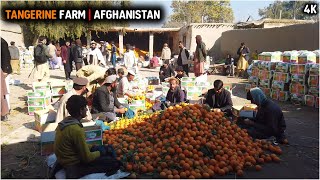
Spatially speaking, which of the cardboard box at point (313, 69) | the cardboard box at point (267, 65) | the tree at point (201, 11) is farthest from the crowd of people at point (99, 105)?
the tree at point (201, 11)

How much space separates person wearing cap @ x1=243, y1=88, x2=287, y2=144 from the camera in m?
5.39

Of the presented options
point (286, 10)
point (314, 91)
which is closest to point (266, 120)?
point (314, 91)

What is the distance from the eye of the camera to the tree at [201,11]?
144ft

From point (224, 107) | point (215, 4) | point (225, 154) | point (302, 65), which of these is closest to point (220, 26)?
point (302, 65)

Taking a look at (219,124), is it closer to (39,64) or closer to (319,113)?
(319,113)

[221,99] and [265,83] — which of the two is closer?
[221,99]

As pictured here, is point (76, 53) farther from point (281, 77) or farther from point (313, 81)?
point (313, 81)

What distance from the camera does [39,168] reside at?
4.60 metres

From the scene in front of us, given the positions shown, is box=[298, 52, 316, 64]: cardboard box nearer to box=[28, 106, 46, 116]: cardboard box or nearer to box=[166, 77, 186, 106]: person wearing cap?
box=[166, 77, 186, 106]: person wearing cap

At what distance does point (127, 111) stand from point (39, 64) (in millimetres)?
4092

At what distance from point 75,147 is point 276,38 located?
1415 cm

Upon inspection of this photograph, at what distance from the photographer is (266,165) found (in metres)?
4.65

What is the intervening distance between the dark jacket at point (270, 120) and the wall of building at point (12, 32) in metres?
19.2

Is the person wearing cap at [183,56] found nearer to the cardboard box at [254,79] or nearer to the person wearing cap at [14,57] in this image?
the cardboard box at [254,79]
